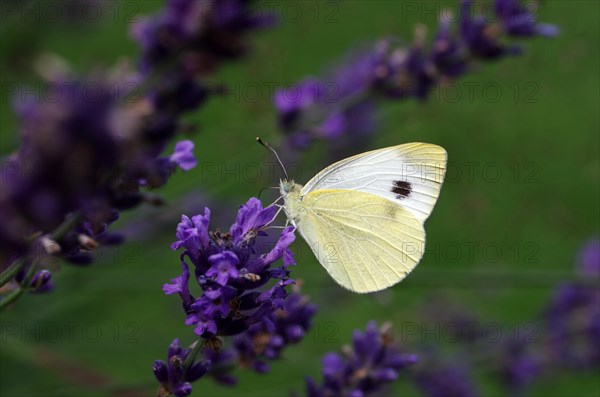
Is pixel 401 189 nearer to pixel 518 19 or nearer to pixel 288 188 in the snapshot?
pixel 288 188

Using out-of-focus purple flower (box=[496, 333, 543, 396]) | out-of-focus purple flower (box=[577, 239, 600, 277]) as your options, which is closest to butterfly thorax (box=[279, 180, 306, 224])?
out-of-focus purple flower (box=[496, 333, 543, 396])

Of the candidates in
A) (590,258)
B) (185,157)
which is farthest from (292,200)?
(590,258)

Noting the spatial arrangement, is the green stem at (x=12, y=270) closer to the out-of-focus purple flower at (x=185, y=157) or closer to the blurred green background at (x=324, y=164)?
the out-of-focus purple flower at (x=185, y=157)

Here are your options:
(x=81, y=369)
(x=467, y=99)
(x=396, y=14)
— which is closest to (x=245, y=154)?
(x=81, y=369)

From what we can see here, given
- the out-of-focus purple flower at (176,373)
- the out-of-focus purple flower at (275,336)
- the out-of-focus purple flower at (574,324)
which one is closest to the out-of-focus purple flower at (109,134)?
the out-of-focus purple flower at (176,373)

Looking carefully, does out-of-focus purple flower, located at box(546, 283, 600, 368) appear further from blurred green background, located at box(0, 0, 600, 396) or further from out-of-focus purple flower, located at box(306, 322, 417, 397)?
out-of-focus purple flower, located at box(306, 322, 417, 397)

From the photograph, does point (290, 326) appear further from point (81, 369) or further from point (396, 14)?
point (396, 14)
